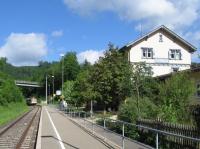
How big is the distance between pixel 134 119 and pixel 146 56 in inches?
1717

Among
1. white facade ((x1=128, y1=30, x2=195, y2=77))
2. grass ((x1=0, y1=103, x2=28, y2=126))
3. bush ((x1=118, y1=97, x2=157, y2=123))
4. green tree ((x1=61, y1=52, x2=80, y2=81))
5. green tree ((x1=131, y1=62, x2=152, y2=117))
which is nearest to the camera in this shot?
bush ((x1=118, y1=97, x2=157, y2=123))

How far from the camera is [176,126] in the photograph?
17.5 meters

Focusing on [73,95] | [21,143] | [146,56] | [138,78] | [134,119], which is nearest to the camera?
[21,143]

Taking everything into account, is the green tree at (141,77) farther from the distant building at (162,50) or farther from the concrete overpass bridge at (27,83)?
the concrete overpass bridge at (27,83)

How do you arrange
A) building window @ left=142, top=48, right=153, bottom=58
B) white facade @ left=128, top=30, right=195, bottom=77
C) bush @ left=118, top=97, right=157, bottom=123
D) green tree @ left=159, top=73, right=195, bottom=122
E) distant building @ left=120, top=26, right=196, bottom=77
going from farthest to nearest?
building window @ left=142, top=48, right=153, bottom=58 → white facade @ left=128, top=30, right=195, bottom=77 → distant building @ left=120, top=26, right=196, bottom=77 → bush @ left=118, top=97, right=157, bottom=123 → green tree @ left=159, top=73, right=195, bottom=122

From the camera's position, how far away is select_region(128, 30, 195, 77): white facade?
2638 inches

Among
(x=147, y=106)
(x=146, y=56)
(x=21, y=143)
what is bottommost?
(x=21, y=143)

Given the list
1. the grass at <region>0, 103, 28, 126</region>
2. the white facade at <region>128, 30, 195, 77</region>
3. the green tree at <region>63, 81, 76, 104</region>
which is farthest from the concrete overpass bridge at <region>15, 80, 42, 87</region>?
the white facade at <region>128, 30, 195, 77</region>

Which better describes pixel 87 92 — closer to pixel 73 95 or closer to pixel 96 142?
pixel 73 95

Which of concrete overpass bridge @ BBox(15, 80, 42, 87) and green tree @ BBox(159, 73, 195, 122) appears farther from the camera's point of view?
concrete overpass bridge @ BBox(15, 80, 42, 87)

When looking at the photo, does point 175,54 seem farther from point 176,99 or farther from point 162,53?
point 176,99

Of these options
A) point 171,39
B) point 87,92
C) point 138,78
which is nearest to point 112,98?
point 87,92

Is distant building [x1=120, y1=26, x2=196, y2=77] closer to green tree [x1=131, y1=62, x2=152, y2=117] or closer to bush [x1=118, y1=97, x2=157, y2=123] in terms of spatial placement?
green tree [x1=131, y1=62, x2=152, y2=117]

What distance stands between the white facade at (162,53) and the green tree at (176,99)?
35.9 meters
